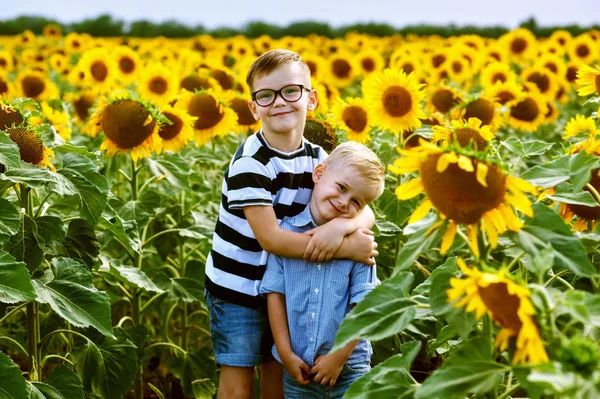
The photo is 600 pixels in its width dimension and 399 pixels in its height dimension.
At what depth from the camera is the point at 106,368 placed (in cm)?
315

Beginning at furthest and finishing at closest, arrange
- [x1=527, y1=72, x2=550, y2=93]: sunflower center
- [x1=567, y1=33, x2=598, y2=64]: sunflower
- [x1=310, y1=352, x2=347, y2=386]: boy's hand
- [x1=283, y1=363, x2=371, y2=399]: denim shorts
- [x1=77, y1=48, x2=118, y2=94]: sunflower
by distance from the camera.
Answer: [x1=567, y1=33, x2=598, y2=64]: sunflower
[x1=527, y1=72, x2=550, y2=93]: sunflower center
[x1=77, y1=48, x2=118, y2=94]: sunflower
[x1=283, y1=363, x2=371, y2=399]: denim shorts
[x1=310, y1=352, x2=347, y2=386]: boy's hand

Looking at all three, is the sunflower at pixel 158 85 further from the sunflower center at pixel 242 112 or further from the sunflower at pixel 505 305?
the sunflower at pixel 505 305

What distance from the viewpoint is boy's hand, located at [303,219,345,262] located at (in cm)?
258

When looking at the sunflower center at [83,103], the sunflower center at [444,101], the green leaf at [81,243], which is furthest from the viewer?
the sunflower center at [83,103]

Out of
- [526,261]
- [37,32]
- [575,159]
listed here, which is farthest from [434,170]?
[37,32]

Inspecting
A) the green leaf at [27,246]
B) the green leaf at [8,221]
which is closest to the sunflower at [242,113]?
the green leaf at [27,246]

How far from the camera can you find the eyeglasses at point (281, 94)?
278cm

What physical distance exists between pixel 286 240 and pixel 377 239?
2.84ft

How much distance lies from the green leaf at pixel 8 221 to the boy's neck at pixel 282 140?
861 millimetres

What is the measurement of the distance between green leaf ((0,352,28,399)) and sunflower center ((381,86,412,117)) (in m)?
2.55

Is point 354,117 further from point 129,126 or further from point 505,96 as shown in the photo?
point 505,96

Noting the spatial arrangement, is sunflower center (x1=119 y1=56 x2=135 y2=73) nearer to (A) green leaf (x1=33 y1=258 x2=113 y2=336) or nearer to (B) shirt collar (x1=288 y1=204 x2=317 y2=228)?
(A) green leaf (x1=33 y1=258 x2=113 y2=336)

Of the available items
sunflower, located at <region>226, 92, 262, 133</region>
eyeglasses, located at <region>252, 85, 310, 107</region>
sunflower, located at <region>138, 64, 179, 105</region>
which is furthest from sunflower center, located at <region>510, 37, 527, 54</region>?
eyeglasses, located at <region>252, 85, 310, 107</region>

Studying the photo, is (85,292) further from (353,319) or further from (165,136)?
(165,136)
